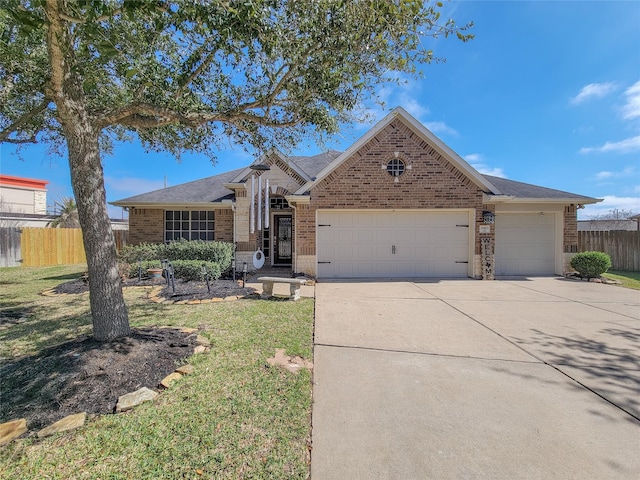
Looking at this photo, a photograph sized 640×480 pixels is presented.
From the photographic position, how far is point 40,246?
1588 centimetres

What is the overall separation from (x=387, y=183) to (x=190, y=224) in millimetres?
8323

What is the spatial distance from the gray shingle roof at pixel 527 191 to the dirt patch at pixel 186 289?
10.3 metres

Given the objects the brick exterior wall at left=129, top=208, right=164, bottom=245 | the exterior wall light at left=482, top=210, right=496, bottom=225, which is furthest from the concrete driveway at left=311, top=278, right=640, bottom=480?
the brick exterior wall at left=129, top=208, right=164, bottom=245

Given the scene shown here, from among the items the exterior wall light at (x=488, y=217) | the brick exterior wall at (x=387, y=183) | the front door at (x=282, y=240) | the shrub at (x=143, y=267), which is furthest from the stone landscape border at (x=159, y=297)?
the exterior wall light at (x=488, y=217)

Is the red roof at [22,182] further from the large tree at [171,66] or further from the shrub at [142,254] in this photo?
the large tree at [171,66]

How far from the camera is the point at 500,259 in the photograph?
39.4ft

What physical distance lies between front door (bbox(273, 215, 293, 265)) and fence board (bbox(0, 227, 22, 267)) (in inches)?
510

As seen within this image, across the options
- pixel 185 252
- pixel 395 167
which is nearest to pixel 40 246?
pixel 185 252

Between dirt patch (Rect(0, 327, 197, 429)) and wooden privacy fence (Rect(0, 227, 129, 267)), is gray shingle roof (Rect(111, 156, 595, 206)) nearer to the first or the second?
wooden privacy fence (Rect(0, 227, 129, 267))

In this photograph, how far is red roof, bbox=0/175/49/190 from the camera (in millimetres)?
28548

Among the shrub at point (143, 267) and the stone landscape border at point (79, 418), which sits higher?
the shrub at point (143, 267)

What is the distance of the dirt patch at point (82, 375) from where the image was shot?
2.97 metres

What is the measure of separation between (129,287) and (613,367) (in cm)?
1062

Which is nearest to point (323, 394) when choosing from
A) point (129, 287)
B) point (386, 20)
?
point (386, 20)
